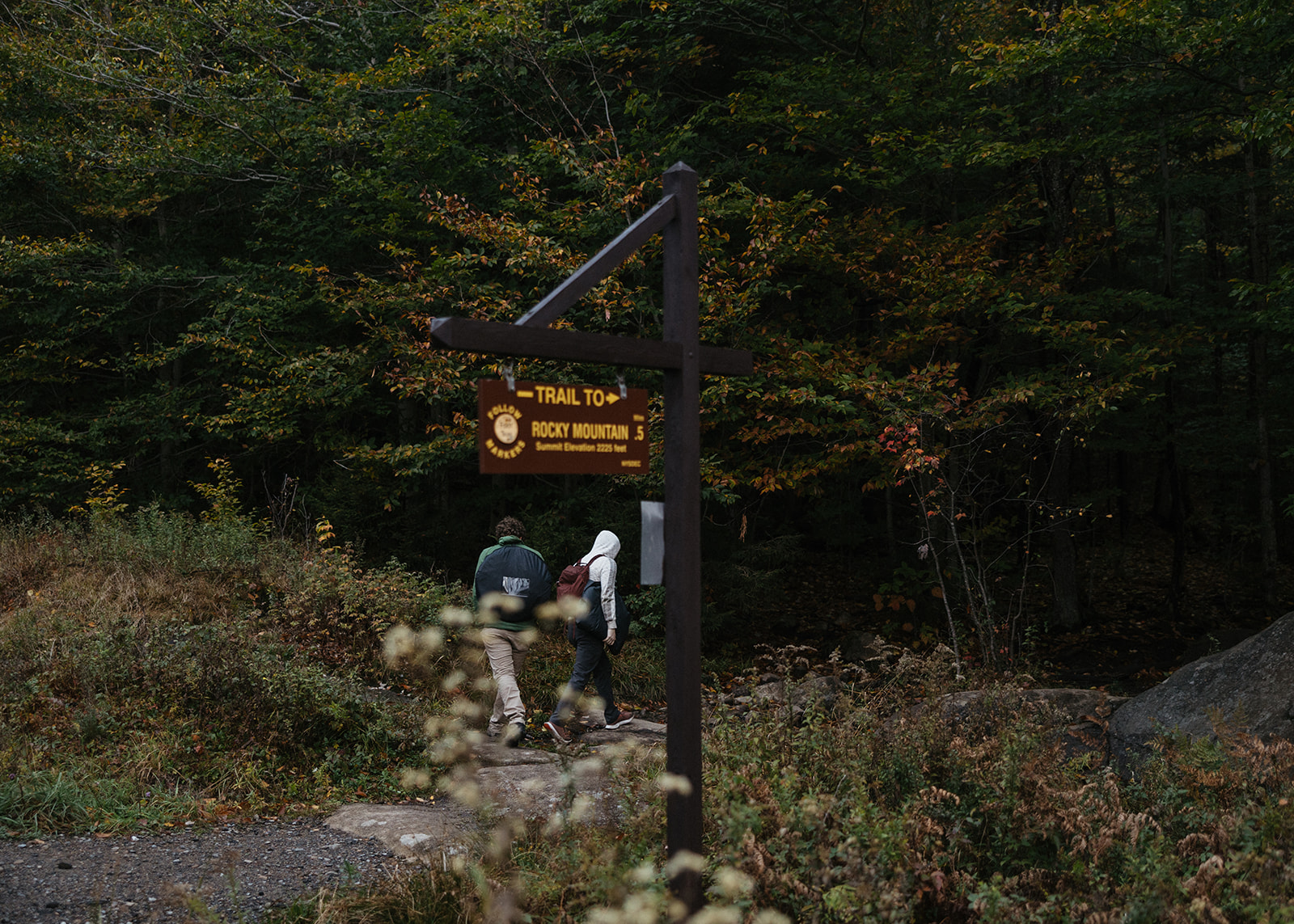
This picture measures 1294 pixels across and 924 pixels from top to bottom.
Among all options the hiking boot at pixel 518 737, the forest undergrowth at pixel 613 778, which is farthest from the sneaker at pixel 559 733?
the forest undergrowth at pixel 613 778

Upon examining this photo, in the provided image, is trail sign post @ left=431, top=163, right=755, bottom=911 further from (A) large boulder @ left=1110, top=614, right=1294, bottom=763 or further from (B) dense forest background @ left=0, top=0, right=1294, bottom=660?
(B) dense forest background @ left=0, top=0, right=1294, bottom=660

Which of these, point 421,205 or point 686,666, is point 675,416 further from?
point 421,205

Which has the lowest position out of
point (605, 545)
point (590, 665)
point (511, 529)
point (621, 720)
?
point (621, 720)

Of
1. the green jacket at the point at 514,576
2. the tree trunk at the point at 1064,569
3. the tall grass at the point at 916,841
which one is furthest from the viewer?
the tree trunk at the point at 1064,569

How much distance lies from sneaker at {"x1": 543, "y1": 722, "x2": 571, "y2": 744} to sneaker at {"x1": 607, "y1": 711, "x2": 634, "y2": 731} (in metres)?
0.38

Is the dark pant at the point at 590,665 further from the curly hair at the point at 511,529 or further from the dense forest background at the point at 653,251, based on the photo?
the dense forest background at the point at 653,251

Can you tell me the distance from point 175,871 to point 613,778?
2.21m

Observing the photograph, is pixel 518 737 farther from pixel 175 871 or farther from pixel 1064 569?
pixel 1064 569

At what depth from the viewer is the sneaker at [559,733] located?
6.97 meters

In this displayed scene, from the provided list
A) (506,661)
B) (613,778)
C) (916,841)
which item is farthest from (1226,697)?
(506,661)

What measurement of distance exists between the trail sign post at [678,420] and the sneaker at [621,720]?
4.08 metres

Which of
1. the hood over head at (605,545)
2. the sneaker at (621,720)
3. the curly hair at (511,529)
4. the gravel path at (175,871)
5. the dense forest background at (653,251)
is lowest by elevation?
the sneaker at (621,720)

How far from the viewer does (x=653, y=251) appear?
10570mm

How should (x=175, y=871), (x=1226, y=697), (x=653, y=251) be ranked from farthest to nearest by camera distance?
(x=653, y=251) → (x=1226, y=697) → (x=175, y=871)
